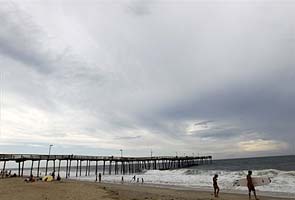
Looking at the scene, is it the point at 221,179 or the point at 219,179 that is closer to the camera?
the point at 221,179

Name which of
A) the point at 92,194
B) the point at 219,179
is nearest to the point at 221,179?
the point at 219,179

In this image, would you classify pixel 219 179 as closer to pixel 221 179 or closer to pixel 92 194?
pixel 221 179

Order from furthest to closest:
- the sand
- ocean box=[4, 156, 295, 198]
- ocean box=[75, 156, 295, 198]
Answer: ocean box=[75, 156, 295, 198] → ocean box=[4, 156, 295, 198] → the sand

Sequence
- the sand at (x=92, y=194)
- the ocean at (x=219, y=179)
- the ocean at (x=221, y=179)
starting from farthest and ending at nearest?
the ocean at (x=221, y=179), the ocean at (x=219, y=179), the sand at (x=92, y=194)

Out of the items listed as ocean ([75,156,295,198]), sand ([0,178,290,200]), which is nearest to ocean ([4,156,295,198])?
ocean ([75,156,295,198])

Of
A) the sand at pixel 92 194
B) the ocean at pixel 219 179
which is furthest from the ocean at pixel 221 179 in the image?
the sand at pixel 92 194

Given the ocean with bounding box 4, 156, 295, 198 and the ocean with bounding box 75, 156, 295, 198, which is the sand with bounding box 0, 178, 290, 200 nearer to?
the ocean with bounding box 4, 156, 295, 198

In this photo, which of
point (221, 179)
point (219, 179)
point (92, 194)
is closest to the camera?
point (92, 194)

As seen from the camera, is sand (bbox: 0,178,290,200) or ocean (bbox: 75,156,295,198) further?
ocean (bbox: 75,156,295,198)

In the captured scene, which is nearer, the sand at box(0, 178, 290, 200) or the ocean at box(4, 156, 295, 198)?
the sand at box(0, 178, 290, 200)

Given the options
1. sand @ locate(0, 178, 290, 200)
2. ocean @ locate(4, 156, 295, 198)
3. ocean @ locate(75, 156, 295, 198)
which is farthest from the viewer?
ocean @ locate(75, 156, 295, 198)

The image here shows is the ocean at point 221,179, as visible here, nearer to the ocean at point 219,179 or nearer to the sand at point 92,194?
the ocean at point 219,179

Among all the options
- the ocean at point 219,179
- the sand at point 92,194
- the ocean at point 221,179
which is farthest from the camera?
the ocean at point 221,179

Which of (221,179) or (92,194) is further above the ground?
(221,179)
